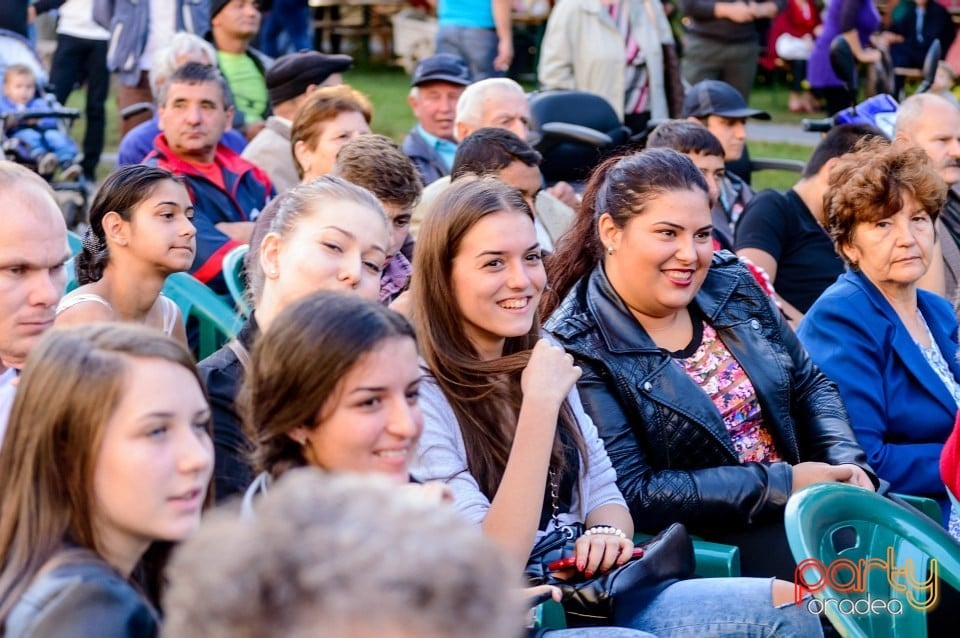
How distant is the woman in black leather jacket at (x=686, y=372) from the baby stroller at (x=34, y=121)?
522 cm

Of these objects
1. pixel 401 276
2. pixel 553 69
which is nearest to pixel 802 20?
pixel 553 69

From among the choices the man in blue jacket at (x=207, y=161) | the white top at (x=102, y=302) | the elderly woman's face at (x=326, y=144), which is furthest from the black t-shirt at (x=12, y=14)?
the white top at (x=102, y=302)

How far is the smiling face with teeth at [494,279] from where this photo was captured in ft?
11.2

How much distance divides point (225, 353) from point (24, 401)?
893 mm

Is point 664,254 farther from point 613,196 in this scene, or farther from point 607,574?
point 607,574

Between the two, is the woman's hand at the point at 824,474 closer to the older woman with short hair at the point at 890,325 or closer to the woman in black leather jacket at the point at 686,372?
the woman in black leather jacket at the point at 686,372

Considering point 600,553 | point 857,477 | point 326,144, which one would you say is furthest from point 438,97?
point 600,553

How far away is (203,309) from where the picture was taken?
4730 mm

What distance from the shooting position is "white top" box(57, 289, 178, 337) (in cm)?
393

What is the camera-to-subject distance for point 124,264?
4.33m

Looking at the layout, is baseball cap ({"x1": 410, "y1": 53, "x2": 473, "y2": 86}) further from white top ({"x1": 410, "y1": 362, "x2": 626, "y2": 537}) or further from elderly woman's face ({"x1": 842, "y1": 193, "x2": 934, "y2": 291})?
white top ({"x1": 410, "y1": 362, "x2": 626, "y2": 537})

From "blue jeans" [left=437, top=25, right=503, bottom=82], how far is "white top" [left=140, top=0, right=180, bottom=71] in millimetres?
2227

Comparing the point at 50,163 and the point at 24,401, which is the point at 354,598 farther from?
the point at 50,163

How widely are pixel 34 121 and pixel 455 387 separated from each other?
637cm
